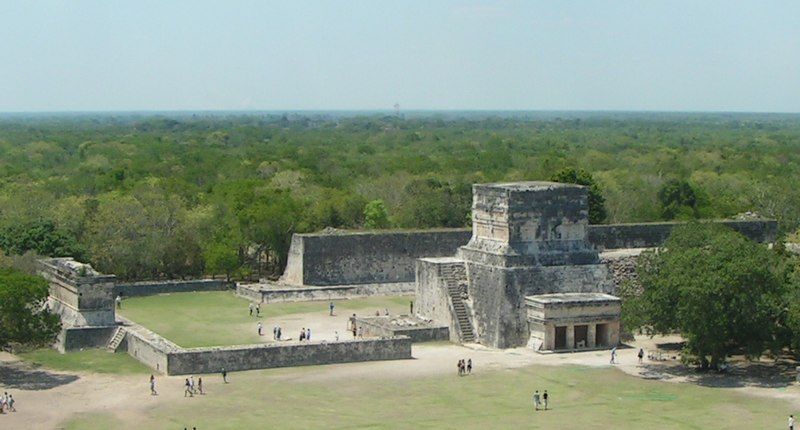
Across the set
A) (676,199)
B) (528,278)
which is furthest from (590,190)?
(528,278)

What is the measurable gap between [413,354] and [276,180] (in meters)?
31.3

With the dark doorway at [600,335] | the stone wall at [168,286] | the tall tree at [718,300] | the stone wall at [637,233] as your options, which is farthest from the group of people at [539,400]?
the stone wall at [637,233]

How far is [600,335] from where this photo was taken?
3216 centimetres

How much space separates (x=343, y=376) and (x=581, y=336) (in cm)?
640

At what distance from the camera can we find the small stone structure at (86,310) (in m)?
31.8

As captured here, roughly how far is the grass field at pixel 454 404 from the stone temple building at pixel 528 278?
251 centimetres

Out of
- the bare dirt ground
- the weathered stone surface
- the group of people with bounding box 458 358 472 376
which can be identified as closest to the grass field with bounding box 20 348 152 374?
the bare dirt ground

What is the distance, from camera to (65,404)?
26.1 meters

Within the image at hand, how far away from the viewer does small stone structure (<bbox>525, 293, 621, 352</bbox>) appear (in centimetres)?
3139

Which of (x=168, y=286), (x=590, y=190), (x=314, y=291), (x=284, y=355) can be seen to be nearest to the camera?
(x=284, y=355)

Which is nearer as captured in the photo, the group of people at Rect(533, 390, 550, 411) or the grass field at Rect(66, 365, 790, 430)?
the grass field at Rect(66, 365, 790, 430)

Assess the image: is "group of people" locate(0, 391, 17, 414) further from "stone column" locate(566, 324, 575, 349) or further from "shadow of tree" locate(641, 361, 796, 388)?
"shadow of tree" locate(641, 361, 796, 388)

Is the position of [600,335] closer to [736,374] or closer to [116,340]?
[736,374]

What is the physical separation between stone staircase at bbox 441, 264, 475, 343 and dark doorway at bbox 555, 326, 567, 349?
2196 mm
